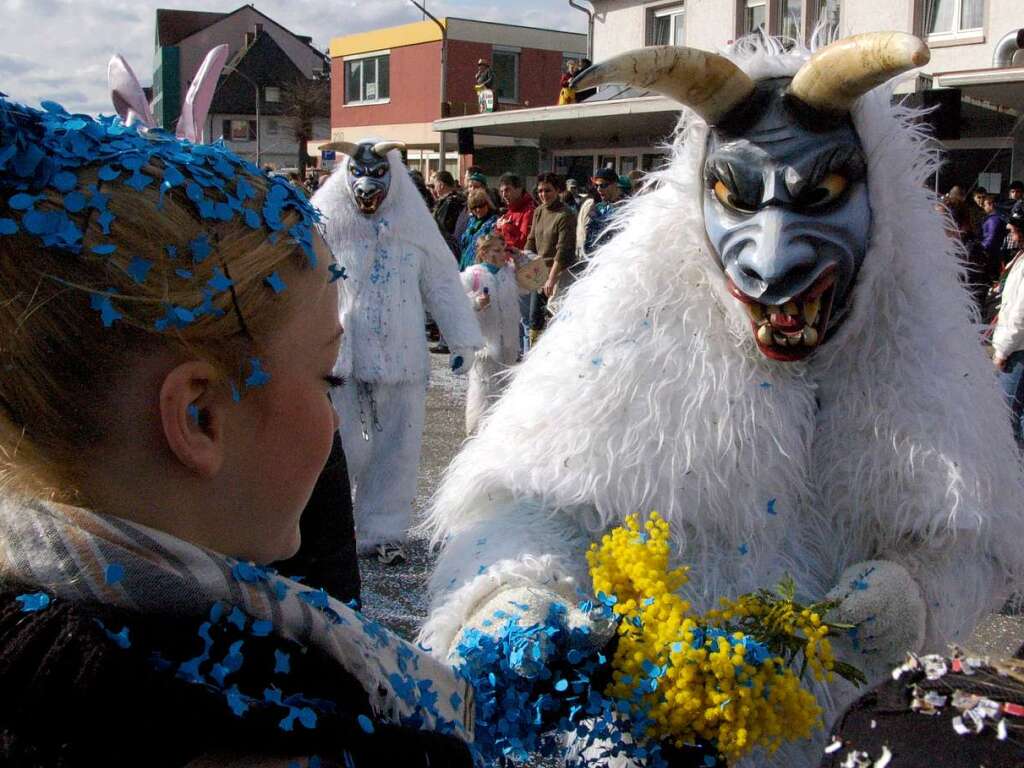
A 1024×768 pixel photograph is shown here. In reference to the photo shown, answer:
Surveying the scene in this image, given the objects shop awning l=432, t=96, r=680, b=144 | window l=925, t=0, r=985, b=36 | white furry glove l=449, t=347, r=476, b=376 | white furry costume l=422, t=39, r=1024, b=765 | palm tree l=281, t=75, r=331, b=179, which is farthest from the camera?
palm tree l=281, t=75, r=331, b=179

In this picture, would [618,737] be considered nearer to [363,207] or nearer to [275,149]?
[363,207]

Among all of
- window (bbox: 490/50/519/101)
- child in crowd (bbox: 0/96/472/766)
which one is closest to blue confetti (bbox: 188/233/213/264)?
child in crowd (bbox: 0/96/472/766)

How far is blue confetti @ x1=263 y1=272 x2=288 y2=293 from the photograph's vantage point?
94 cm

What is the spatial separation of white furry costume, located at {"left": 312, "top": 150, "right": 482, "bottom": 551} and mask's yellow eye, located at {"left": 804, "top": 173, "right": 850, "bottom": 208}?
2.91m

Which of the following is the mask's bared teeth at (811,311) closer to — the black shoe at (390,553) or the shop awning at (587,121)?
the black shoe at (390,553)

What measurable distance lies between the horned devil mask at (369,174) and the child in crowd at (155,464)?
377 cm

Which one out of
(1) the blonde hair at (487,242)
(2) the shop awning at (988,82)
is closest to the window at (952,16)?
(2) the shop awning at (988,82)

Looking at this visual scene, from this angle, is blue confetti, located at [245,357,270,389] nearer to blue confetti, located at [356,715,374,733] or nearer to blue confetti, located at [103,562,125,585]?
blue confetti, located at [103,562,125,585]

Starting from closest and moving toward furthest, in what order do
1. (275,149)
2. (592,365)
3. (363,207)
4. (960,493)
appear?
(960,493) → (592,365) → (363,207) → (275,149)

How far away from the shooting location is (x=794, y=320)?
193 centimetres

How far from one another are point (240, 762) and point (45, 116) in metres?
0.61

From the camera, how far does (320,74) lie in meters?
37.2

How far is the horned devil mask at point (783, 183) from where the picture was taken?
1923mm

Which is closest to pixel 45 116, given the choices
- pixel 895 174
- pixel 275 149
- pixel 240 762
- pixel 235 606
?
pixel 235 606
